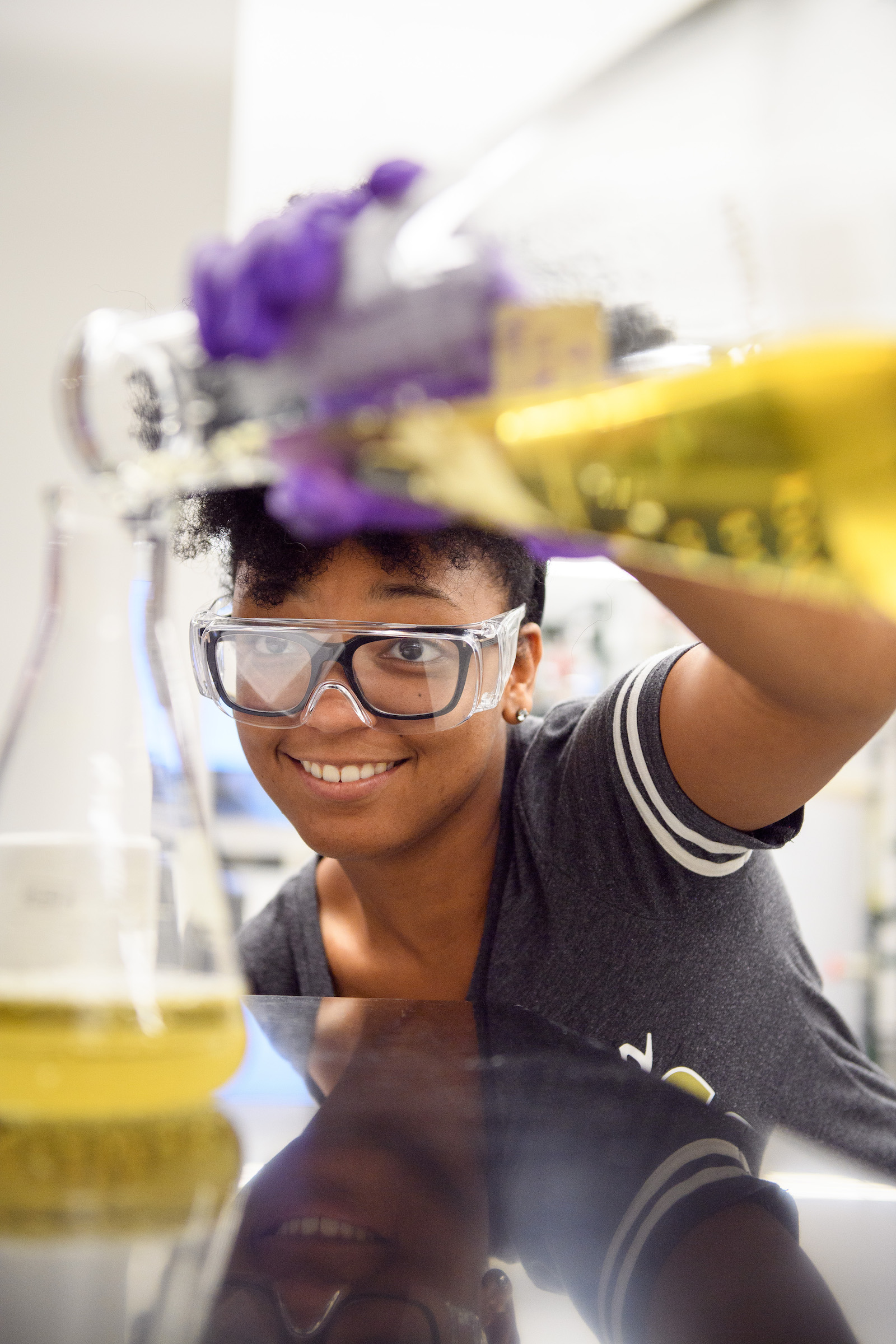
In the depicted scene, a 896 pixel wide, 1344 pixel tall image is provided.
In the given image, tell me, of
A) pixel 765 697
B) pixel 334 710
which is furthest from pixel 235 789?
pixel 765 697

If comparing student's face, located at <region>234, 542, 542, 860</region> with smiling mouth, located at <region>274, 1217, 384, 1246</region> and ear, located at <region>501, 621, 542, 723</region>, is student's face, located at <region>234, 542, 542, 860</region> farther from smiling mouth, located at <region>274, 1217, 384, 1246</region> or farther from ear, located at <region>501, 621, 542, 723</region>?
smiling mouth, located at <region>274, 1217, 384, 1246</region>

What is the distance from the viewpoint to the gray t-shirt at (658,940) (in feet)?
2.81

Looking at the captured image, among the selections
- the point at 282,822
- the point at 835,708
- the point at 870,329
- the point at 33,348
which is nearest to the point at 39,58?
the point at 33,348

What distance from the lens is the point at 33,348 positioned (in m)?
2.55

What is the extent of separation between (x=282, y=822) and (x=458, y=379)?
2264mm

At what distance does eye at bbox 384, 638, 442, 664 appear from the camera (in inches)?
32.0

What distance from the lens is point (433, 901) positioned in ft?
3.40

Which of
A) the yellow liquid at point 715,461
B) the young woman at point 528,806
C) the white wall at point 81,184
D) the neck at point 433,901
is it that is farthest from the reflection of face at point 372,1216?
the white wall at point 81,184

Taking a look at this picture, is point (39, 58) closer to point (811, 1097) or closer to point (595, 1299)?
point (811, 1097)

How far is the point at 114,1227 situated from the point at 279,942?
0.91m

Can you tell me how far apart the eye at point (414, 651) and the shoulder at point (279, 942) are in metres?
0.43

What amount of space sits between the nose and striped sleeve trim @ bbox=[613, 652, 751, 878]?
8.6 inches

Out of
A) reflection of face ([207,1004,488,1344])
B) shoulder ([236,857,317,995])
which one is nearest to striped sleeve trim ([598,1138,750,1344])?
reflection of face ([207,1004,488,1344])

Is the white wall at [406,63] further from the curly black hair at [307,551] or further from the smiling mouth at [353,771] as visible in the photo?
the smiling mouth at [353,771]
